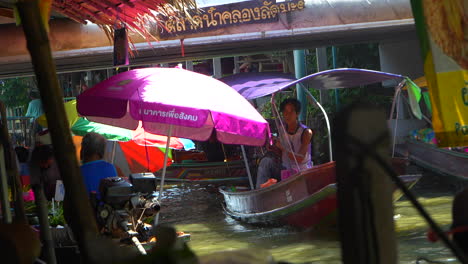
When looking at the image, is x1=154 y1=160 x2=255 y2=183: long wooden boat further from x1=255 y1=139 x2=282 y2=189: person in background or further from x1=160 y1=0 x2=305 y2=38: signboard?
x1=160 y1=0 x2=305 y2=38: signboard

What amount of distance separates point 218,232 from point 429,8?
28.5 feet

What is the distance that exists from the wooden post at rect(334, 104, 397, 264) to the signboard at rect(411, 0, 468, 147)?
7.75 feet

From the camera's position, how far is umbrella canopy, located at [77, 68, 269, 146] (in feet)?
24.6

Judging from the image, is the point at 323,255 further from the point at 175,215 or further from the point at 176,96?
the point at 175,215

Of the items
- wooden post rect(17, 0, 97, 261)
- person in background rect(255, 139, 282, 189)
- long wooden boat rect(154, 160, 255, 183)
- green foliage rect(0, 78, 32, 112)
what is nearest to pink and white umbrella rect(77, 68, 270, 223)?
person in background rect(255, 139, 282, 189)

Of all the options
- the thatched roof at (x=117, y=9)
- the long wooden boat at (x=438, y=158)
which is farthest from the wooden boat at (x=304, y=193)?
the thatched roof at (x=117, y=9)

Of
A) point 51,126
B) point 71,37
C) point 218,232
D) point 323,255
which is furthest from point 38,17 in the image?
point 218,232

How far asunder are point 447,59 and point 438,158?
12425 millimetres

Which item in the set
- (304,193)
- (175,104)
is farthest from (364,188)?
(304,193)

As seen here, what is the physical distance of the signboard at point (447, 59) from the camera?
3.63 metres

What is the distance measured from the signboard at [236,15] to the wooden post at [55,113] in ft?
29.3

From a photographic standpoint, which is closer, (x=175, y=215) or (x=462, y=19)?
(x=462, y=19)

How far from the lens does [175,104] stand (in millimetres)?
7500

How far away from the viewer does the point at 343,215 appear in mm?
1450
